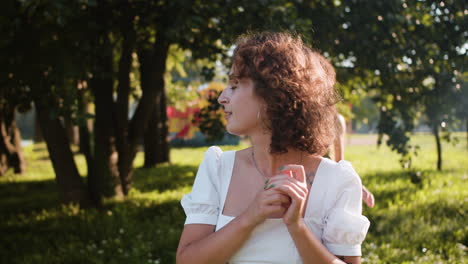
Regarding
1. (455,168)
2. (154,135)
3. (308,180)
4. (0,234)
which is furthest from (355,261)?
(154,135)

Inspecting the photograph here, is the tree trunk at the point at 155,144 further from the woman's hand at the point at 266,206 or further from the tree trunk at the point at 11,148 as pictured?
the woman's hand at the point at 266,206

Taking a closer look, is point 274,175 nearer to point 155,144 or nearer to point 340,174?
point 340,174

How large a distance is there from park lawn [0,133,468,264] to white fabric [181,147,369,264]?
2679 millimetres

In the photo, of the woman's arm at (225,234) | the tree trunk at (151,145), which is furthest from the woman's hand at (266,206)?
the tree trunk at (151,145)

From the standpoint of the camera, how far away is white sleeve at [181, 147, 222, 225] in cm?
174

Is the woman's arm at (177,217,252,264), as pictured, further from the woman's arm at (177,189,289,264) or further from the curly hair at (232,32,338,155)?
the curly hair at (232,32,338,155)

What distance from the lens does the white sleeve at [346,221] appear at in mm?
1592

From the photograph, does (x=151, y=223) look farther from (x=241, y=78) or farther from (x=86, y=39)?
(x=241, y=78)

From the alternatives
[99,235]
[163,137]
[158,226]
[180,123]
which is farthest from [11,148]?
[180,123]

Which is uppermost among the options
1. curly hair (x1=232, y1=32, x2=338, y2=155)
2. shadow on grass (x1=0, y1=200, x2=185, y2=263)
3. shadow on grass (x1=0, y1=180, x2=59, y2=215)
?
curly hair (x1=232, y1=32, x2=338, y2=155)

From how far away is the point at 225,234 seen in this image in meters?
1.56

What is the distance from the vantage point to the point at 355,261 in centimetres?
163

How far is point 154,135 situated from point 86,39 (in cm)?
707

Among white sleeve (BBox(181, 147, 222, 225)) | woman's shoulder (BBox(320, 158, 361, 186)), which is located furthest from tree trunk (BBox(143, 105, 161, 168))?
woman's shoulder (BBox(320, 158, 361, 186))
